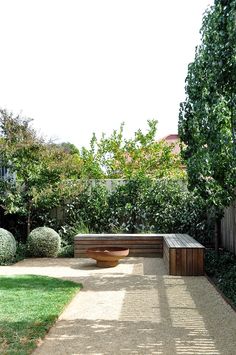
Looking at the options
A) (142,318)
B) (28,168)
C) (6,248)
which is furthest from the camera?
(28,168)

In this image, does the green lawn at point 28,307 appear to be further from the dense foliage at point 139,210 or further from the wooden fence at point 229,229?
the dense foliage at point 139,210

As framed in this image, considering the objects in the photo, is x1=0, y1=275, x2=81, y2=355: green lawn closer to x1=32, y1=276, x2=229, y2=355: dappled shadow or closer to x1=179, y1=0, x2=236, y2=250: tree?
x1=32, y1=276, x2=229, y2=355: dappled shadow

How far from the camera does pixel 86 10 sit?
6.55m

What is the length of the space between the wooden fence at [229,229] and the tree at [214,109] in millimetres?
603

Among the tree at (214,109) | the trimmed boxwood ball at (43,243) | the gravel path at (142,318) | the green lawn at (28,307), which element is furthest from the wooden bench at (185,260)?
the trimmed boxwood ball at (43,243)

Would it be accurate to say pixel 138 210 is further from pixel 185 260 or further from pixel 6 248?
pixel 185 260

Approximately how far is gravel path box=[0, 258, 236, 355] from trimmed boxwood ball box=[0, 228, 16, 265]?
6.08 feet

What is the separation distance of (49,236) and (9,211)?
1.31 m

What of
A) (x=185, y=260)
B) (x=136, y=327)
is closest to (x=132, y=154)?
(x=185, y=260)

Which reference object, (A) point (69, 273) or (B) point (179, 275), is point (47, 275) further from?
(B) point (179, 275)

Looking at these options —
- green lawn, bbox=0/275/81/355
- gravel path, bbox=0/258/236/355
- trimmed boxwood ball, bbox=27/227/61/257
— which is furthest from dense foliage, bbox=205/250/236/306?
trimmed boxwood ball, bbox=27/227/61/257

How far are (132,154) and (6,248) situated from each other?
42.0ft

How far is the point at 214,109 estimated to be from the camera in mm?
7188

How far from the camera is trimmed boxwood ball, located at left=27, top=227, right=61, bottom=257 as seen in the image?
11078 mm
